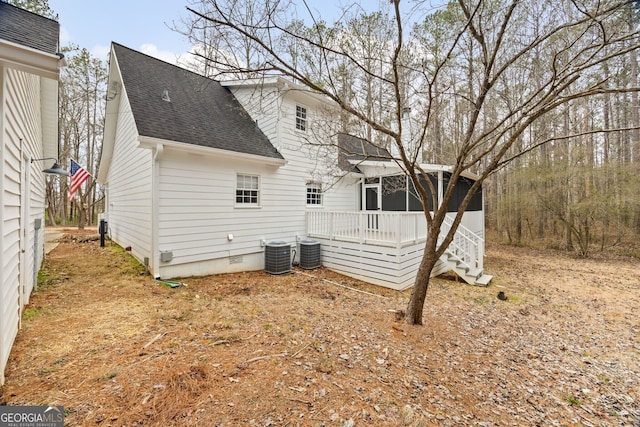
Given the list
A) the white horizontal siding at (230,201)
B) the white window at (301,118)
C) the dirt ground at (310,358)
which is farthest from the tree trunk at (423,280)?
the white window at (301,118)

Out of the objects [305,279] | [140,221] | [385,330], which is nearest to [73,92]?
[140,221]

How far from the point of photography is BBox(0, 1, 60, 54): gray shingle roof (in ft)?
7.55

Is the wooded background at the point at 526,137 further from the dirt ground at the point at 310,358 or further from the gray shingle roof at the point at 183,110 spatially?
the dirt ground at the point at 310,358

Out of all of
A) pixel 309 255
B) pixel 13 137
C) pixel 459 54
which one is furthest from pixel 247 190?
pixel 459 54

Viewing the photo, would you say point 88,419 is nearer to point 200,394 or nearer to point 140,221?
point 200,394

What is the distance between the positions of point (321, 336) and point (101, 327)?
2958mm

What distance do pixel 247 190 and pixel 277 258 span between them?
6.82 feet

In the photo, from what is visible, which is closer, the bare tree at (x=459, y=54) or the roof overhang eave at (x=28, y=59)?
the roof overhang eave at (x=28, y=59)

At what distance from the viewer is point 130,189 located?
8.27 meters

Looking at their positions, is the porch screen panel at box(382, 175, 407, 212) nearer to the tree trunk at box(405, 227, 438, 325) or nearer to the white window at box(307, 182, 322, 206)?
the white window at box(307, 182, 322, 206)

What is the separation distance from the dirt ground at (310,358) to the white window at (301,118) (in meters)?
5.47

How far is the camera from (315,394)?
8.16 ft

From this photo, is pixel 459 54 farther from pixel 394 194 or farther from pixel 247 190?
pixel 394 194

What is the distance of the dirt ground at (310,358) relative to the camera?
232 cm
